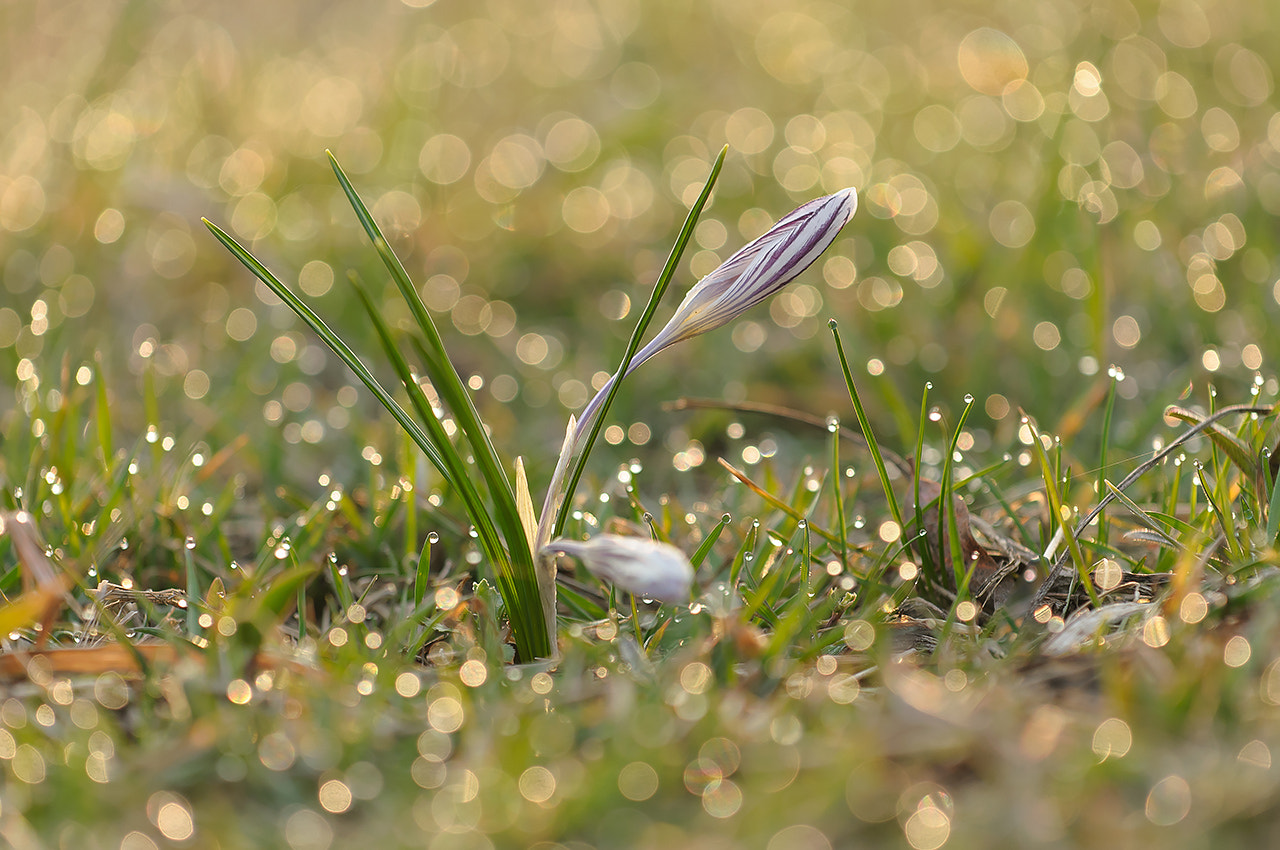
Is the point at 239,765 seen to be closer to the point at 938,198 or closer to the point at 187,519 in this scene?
→ the point at 187,519

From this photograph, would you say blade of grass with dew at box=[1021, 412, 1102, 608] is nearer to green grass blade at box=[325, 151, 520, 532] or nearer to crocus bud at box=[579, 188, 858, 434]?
crocus bud at box=[579, 188, 858, 434]

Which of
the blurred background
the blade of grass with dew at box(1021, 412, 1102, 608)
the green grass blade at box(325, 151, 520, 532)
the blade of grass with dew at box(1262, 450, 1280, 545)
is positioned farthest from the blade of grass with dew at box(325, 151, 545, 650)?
the blurred background

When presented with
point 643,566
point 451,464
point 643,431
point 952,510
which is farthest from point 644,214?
point 643,566

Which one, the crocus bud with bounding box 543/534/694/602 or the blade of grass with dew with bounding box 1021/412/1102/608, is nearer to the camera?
the crocus bud with bounding box 543/534/694/602

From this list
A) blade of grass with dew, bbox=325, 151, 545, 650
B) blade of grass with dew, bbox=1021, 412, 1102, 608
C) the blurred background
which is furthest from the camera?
the blurred background

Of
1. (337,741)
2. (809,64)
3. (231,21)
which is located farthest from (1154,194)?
(231,21)

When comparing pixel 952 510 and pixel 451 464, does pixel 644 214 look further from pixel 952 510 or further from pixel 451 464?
pixel 451 464

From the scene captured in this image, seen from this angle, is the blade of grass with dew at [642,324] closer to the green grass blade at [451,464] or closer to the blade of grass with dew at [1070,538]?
the green grass blade at [451,464]
